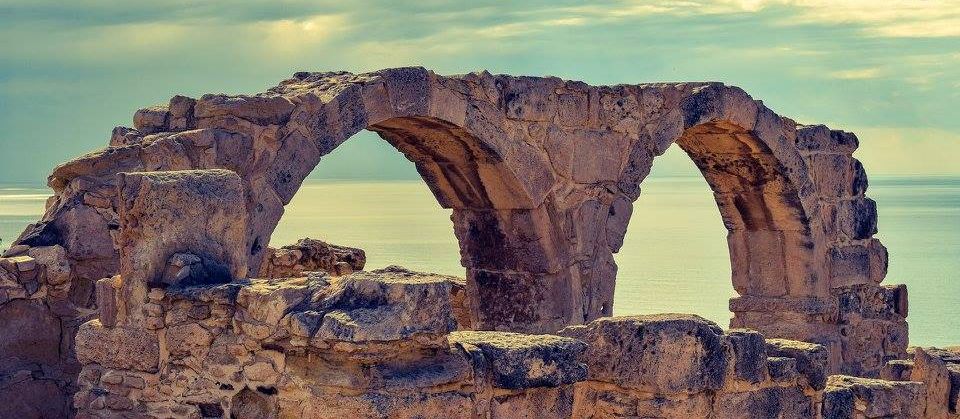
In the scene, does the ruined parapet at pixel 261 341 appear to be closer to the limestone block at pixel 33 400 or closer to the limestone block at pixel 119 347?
the limestone block at pixel 119 347

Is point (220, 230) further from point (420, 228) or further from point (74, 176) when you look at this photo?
point (420, 228)

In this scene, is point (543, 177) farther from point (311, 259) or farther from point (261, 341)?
point (261, 341)

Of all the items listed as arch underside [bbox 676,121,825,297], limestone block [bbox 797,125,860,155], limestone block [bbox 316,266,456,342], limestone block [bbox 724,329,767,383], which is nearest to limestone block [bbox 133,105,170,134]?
limestone block [bbox 316,266,456,342]

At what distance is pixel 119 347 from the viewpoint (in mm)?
5594

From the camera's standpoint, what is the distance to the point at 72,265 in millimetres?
8008

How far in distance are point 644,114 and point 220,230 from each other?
19.4 feet

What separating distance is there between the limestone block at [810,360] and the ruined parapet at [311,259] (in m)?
5.36

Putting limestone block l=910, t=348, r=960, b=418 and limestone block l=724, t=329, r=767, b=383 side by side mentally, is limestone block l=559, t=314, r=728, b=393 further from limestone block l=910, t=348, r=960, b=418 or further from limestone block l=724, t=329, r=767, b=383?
limestone block l=910, t=348, r=960, b=418

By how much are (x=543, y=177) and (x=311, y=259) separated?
211 cm

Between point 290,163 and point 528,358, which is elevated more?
point 290,163

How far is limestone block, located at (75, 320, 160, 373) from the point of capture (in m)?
5.53

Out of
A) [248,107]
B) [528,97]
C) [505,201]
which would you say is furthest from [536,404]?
[505,201]

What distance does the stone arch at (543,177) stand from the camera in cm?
846

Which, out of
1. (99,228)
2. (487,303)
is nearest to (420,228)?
(487,303)
